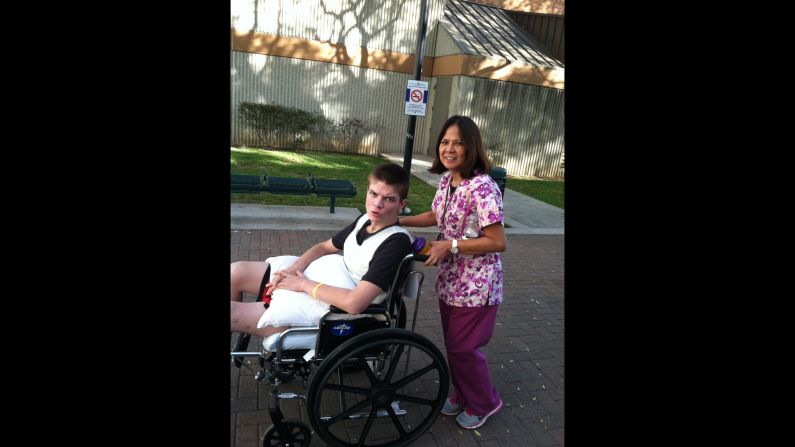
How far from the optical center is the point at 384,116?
14.8 meters

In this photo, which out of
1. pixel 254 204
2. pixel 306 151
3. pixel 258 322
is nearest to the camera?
pixel 258 322

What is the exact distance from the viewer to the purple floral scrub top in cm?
233

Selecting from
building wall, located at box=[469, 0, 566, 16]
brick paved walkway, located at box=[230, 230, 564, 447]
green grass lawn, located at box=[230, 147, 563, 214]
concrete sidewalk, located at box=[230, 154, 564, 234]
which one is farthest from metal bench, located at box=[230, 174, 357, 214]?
building wall, located at box=[469, 0, 566, 16]

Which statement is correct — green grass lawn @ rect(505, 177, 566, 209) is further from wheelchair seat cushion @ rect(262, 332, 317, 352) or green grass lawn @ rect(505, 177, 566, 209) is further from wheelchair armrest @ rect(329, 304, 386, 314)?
wheelchair seat cushion @ rect(262, 332, 317, 352)

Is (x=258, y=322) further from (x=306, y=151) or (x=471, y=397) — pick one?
(x=306, y=151)

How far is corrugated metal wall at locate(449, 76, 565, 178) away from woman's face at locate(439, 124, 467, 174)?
1123 centimetres

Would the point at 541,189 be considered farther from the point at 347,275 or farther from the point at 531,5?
the point at 347,275

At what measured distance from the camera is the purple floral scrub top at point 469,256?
7.63 ft

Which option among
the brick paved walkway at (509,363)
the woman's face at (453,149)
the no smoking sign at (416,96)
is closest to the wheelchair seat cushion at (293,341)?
the brick paved walkway at (509,363)

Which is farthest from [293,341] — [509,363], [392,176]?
[509,363]

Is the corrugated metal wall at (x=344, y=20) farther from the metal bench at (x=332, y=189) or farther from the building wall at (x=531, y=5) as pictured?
the metal bench at (x=332, y=189)

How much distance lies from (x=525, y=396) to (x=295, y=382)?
1569 mm

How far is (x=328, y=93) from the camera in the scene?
1418 centimetres
